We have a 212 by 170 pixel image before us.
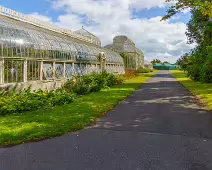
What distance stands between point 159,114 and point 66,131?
12.7 ft

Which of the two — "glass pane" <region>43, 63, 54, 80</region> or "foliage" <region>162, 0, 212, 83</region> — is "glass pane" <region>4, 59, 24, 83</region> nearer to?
"glass pane" <region>43, 63, 54, 80</region>

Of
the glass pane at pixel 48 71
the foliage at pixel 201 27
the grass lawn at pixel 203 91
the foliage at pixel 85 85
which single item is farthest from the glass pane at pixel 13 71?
the grass lawn at pixel 203 91

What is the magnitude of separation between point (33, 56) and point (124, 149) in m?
10.3

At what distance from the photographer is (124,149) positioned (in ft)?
15.5

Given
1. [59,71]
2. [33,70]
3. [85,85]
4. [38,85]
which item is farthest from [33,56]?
[85,85]

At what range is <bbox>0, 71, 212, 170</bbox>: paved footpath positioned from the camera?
3971 millimetres

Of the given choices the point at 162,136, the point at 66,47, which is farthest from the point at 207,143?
the point at 66,47

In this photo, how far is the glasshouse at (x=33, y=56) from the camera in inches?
443

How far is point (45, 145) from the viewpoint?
4.92 meters

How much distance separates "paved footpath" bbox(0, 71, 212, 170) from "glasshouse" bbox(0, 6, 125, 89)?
6676 millimetres

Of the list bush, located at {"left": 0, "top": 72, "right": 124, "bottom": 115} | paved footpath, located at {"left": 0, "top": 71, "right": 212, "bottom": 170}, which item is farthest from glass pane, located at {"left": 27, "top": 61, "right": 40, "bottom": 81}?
paved footpath, located at {"left": 0, "top": 71, "right": 212, "bottom": 170}

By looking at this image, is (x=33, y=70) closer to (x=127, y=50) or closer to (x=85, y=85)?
(x=85, y=85)

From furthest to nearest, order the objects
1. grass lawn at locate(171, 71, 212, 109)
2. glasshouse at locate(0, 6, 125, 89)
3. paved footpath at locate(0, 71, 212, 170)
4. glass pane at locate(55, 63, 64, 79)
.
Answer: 1. glass pane at locate(55, 63, 64, 79)
2. glasshouse at locate(0, 6, 125, 89)
3. grass lawn at locate(171, 71, 212, 109)
4. paved footpath at locate(0, 71, 212, 170)

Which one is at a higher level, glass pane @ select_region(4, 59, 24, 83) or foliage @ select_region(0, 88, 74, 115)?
glass pane @ select_region(4, 59, 24, 83)
